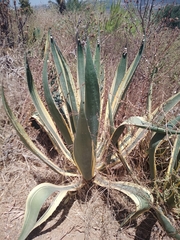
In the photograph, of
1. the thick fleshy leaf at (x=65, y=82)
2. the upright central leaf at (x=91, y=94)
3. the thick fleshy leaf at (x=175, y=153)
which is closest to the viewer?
the upright central leaf at (x=91, y=94)

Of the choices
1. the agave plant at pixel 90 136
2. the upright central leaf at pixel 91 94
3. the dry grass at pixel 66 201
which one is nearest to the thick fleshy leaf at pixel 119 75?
the agave plant at pixel 90 136

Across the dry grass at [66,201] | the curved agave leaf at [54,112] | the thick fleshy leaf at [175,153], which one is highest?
the curved agave leaf at [54,112]

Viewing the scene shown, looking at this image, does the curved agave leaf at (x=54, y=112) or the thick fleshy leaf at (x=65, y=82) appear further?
the thick fleshy leaf at (x=65, y=82)

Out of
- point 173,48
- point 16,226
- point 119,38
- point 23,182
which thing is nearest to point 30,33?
point 119,38

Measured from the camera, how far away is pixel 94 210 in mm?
1438

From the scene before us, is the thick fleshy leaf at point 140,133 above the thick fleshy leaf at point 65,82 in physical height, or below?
below

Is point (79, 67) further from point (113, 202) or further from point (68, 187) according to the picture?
point (113, 202)

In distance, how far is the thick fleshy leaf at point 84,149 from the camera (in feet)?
3.81

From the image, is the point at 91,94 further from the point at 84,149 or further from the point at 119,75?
the point at 119,75

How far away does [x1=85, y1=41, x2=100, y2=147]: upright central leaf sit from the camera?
1125 millimetres

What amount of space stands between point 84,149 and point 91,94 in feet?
0.96

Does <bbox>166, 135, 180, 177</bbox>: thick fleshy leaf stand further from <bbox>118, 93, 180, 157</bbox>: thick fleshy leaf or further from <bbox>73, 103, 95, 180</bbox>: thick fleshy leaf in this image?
<bbox>73, 103, 95, 180</bbox>: thick fleshy leaf

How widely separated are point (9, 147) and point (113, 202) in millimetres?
878

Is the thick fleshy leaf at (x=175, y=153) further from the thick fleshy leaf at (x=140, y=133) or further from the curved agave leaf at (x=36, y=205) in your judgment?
the curved agave leaf at (x=36, y=205)
